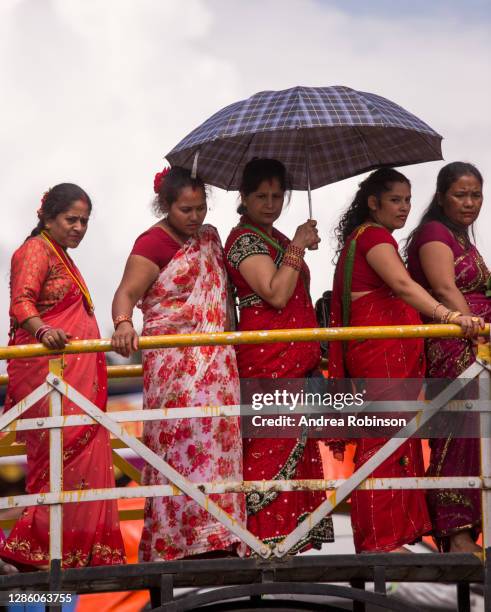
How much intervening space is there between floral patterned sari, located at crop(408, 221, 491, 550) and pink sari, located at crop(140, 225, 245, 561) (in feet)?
2.77

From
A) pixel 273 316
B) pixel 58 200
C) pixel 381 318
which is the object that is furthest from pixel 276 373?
pixel 58 200

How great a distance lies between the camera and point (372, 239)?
183 inches

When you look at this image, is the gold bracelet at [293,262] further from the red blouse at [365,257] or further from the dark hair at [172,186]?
the dark hair at [172,186]

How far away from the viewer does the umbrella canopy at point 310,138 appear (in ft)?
15.0

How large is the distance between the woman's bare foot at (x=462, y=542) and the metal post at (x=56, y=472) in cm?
162

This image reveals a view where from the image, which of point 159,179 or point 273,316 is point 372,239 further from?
point 159,179

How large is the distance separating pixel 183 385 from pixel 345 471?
4264 mm

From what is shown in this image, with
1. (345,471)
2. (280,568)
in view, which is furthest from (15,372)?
(345,471)

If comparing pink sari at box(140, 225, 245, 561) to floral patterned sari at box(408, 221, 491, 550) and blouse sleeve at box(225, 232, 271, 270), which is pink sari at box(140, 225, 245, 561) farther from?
floral patterned sari at box(408, 221, 491, 550)

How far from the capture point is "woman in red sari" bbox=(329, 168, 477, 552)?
4438mm

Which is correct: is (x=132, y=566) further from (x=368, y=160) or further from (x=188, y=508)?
(x=368, y=160)

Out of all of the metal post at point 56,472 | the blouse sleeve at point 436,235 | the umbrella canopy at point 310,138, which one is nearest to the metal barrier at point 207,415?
the metal post at point 56,472

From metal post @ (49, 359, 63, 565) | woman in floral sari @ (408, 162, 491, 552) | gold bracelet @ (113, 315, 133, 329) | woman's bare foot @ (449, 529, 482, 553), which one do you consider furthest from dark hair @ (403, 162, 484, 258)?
metal post @ (49, 359, 63, 565)

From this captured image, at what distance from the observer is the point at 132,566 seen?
406 cm
